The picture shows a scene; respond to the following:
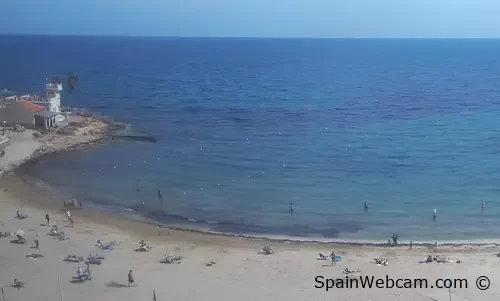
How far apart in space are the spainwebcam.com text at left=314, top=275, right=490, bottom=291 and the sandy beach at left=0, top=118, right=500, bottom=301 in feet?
0.51

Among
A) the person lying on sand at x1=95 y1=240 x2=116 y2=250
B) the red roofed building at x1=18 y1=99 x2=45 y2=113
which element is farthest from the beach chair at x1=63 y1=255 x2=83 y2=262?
the red roofed building at x1=18 y1=99 x2=45 y2=113

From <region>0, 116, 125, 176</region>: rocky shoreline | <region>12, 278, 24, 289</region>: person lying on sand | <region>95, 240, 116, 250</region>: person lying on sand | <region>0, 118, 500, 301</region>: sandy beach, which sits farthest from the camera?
<region>0, 116, 125, 176</region>: rocky shoreline

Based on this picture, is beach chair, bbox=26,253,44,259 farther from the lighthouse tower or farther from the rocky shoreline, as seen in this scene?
the lighthouse tower

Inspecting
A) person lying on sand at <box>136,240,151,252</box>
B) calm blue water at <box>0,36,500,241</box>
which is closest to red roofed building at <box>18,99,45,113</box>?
calm blue water at <box>0,36,500,241</box>

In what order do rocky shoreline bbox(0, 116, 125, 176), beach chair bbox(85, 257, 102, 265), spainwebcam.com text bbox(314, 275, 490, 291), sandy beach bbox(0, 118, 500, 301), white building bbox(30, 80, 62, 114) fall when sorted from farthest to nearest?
white building bbox(30, 80, 62, 114) < rocky shoreline bbox(0, 116, 125, 176) < beach chair bbox(85, 257, 102, 265) < spainwebcam.com text bbox(314, 275, 490, 291) < sandy beach bbox(0, 118, 500, 301)

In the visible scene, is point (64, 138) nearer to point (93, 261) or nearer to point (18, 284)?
point (93, 261)

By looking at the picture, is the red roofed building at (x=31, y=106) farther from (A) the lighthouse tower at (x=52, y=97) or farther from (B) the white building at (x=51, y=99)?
(A) the lighthouse tower at (x=52, y=97)

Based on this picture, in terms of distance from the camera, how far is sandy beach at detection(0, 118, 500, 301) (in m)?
24.6

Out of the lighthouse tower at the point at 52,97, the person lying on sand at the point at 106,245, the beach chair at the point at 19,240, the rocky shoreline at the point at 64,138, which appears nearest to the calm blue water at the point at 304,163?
the rocky shoreline at the point at 64,138

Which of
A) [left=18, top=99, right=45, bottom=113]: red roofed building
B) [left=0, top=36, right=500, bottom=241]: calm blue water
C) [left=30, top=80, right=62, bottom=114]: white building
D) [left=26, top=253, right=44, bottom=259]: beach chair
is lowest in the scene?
[left=26, top=253, right=44, bottom=259]: beach chair

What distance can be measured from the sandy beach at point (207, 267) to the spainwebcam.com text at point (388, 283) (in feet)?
0.51

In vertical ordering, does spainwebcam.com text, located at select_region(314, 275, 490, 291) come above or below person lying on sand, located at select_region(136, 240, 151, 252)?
below

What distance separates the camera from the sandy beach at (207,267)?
24.6 meters

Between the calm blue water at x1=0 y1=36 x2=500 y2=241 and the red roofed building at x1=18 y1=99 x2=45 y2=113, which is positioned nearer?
the calm blue water at x1=0 y1=36 x2=500 y2=241
